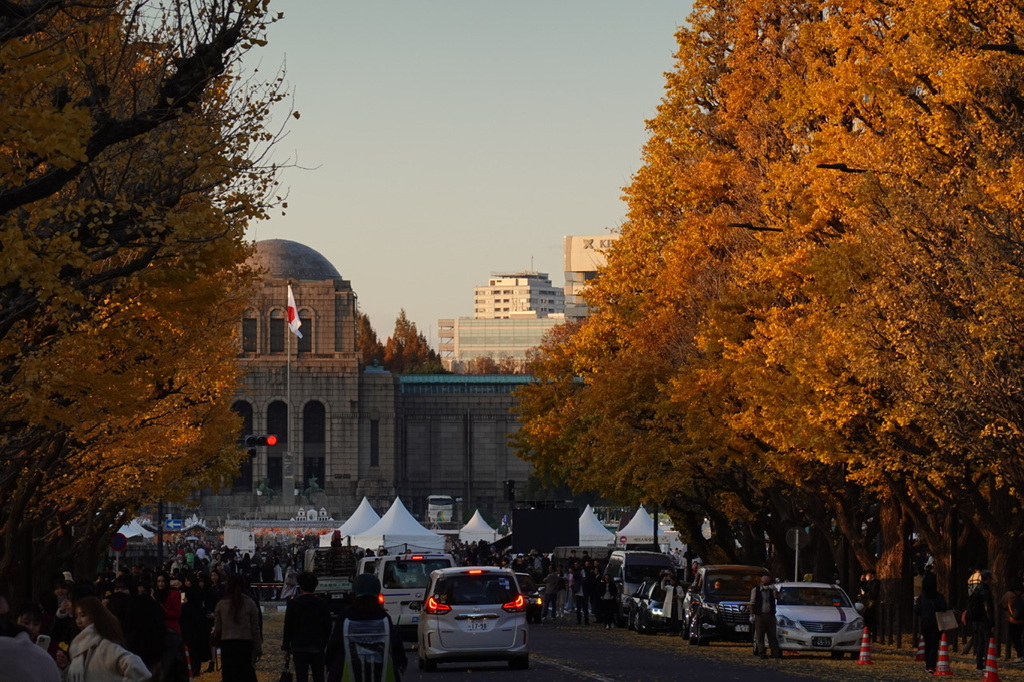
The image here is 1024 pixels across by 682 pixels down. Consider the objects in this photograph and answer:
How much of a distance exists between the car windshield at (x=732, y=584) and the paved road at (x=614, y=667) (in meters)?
1.77

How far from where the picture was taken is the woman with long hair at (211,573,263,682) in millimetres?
19172

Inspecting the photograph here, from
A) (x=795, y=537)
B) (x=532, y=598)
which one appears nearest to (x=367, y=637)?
(x=795, y=537)

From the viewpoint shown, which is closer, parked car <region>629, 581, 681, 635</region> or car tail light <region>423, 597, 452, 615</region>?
car tail light <region>423, 597, 452, 615</region>

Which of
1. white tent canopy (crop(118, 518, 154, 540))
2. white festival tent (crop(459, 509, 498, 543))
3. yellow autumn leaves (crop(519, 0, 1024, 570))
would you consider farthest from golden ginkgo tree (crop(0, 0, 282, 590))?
white festival tent (crop(459, 509, 498, 543))

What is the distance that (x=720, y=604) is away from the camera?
3619cm

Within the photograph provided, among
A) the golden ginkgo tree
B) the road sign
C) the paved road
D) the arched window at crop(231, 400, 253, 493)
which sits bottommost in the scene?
the paved road

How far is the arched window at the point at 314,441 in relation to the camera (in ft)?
501

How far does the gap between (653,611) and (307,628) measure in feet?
81.3

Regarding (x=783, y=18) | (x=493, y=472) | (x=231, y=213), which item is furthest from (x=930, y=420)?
(x=493, y=472)

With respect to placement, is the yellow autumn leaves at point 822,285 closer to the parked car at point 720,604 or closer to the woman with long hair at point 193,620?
the parked car at point 720,604

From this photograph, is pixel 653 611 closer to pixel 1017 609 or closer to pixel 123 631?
pixel 1017 609

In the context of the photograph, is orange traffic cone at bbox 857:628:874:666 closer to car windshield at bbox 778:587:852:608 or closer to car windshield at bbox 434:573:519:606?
car windshield at bbox 778:587:852:608

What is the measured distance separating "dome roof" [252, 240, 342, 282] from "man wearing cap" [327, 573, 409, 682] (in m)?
141

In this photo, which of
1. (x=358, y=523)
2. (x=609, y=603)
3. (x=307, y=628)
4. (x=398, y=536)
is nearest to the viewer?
(x=307, y=628)
